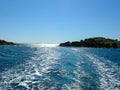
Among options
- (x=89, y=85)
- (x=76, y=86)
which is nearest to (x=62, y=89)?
(x=76, y=86)

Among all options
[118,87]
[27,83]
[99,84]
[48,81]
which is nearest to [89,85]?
[99,84]

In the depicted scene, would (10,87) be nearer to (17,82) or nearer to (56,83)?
(17,82)

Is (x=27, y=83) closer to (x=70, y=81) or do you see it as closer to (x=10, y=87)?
(x=10, y=87)

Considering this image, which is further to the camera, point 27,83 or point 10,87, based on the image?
point 27,83

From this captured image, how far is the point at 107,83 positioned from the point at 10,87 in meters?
8.93

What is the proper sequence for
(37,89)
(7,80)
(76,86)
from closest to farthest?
(37,89), (76,86), (7,80)

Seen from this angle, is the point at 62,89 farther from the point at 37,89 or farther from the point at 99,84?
the point at 99,84

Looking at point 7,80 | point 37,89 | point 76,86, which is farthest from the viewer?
point 7,80

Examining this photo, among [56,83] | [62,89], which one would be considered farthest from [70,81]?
[62,89]

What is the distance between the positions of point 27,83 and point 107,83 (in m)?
7.40

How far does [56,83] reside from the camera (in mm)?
20922

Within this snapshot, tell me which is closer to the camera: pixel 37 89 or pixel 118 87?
pixel 37 89

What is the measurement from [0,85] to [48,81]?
4.58 meters

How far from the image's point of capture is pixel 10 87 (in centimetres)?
1891
